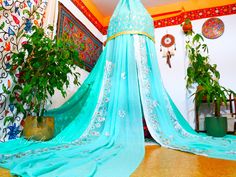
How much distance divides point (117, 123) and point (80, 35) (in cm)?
158

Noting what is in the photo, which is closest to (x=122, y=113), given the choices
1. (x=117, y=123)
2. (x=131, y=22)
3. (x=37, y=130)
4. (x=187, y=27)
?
(x=117, y=123)

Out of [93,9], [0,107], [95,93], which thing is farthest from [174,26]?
[0,107]

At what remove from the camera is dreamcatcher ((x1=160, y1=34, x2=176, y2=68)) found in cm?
289

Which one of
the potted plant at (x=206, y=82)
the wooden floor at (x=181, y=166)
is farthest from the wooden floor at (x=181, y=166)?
the potted plant at (x=206, y=82)

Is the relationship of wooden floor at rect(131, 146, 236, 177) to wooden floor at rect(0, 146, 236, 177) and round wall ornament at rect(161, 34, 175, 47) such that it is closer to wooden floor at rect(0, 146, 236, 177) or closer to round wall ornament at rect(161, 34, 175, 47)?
wooden floor at rect(0, 146, 236, 177)

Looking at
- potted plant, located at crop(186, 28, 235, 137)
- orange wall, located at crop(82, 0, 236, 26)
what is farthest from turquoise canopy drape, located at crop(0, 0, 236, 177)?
orange wall, located at crop(82, 0, 236, 26)

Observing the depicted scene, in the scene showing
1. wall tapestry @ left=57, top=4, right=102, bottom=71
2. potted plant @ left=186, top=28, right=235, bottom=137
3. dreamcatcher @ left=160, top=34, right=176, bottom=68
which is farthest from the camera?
dreamcatcher @ left=160, top=34, right=176, bottom=68

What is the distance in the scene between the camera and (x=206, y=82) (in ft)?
7.53

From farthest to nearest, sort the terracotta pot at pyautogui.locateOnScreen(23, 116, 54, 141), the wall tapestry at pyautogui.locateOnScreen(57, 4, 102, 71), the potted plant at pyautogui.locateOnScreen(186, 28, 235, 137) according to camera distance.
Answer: the wall tapestry at pyautogui.locateOnScreen(57, 4, 102, 71), the potted plant at pyautogui.locateOnScreen(186, 28, 235, 137), the terracotta pot at pyautogui.locateOnScreen(23, 116, 54, 141)

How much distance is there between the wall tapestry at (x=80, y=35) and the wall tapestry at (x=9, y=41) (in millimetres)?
524

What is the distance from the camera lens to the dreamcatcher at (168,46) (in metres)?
2.89

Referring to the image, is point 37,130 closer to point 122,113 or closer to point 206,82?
point 122,113

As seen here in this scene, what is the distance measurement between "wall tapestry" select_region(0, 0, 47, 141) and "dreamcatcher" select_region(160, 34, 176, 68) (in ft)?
6.57

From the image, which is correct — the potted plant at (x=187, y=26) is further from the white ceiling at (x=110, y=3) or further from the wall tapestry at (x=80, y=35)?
the wall tapestry at (x=80, y=35)
